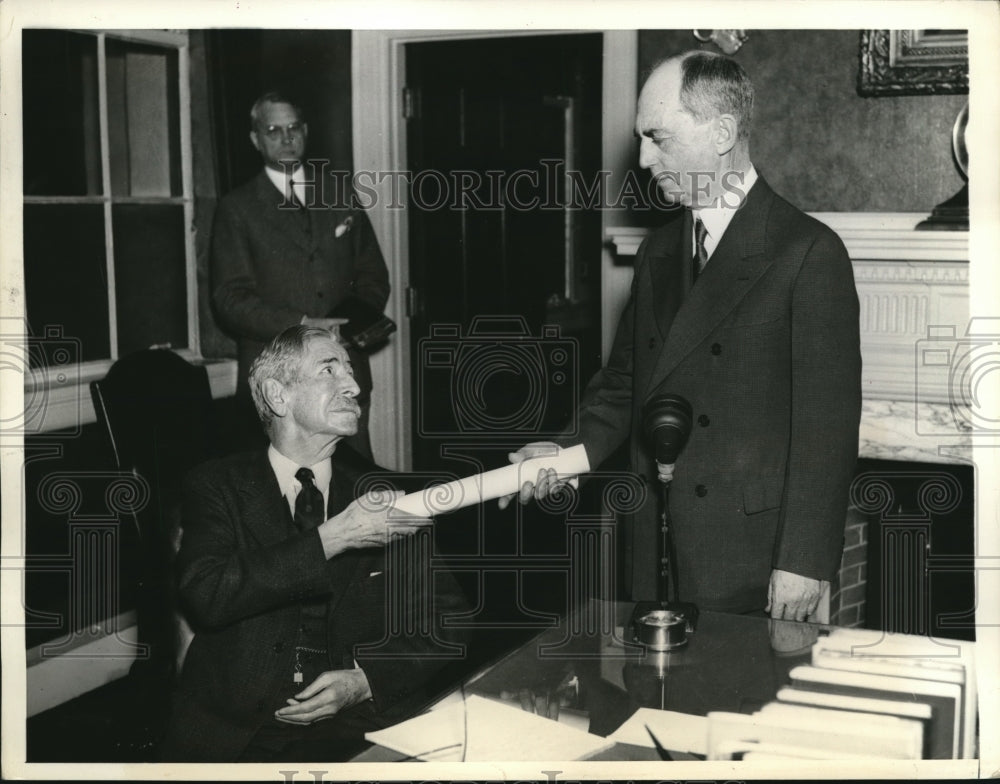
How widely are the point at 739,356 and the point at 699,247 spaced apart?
0.82 feet

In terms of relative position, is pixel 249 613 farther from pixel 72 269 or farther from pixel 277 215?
pixel 277 215

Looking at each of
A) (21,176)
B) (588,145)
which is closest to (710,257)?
(21,176)

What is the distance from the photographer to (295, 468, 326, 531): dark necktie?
1.98 metres

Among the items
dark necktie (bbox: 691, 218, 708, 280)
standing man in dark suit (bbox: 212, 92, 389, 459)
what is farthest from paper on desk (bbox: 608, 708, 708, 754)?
standing man in dark suit (bbox: 212, 92, 389, 459)

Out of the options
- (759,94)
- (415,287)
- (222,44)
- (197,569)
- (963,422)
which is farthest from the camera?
(415,287)

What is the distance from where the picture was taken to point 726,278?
6.56 ft

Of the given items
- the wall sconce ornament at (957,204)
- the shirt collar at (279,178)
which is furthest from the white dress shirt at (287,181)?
the wall sconce ornament at (957,204)

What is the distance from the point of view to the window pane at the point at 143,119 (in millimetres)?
2873

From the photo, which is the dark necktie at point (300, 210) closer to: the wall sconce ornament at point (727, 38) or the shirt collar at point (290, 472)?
the shirt collar at point (290, 472)

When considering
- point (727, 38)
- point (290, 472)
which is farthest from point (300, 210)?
point (727, 38)

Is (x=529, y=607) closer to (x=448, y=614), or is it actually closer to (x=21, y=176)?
(x=448, y=614)

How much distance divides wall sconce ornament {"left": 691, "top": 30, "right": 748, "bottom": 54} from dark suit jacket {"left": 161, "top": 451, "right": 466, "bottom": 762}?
1725mm

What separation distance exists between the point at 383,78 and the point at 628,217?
95 centimetres

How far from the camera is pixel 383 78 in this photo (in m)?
3.27
